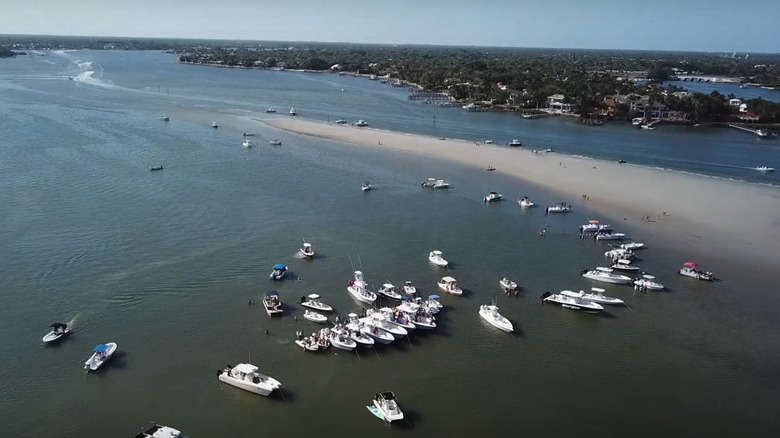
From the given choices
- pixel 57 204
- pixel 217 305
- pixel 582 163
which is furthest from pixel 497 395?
pixel 582 163

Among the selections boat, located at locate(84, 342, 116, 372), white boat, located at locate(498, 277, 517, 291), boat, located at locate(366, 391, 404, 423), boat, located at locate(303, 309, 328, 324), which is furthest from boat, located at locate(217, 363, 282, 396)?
white boat, located at locate(498, 277, 517, 291)

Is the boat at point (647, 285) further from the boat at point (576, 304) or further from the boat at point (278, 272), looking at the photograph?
the boat at point (278, 272)

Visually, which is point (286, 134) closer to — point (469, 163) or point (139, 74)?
point (469, 163)

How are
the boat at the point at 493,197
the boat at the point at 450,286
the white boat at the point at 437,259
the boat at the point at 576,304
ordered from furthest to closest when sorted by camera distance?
the boat at the point at 493,197 < the white boat at the point at 437,259 < the boat at the point at 450,286 < the boat at the point at 576,304

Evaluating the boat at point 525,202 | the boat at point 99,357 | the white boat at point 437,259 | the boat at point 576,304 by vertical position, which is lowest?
the boat at point 576,304

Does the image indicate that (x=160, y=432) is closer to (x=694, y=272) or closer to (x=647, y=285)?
(x=647, y=285)

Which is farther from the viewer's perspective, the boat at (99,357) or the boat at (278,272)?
the boat at (278,272)

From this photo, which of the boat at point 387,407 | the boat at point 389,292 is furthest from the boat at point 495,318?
the boat at point 387,407
